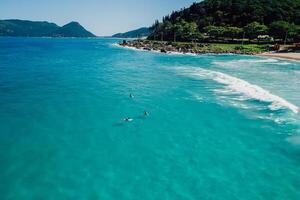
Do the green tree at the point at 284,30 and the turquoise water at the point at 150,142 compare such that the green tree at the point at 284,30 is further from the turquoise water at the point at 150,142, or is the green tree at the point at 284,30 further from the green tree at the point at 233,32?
the turquoise water at the point at 150,142

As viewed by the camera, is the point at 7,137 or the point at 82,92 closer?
the point at 7,137

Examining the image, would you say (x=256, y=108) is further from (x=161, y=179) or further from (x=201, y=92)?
(x=161, y=179)

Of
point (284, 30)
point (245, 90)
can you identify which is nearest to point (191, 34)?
point (284, 30)

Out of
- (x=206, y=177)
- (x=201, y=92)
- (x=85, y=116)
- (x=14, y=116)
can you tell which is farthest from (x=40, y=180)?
(x=201, y=92)

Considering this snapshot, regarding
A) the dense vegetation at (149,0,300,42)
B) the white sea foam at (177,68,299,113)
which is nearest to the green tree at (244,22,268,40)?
the dense vegetation at (149,0,300,42)

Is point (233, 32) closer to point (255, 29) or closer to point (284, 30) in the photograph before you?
point (255, 29)
